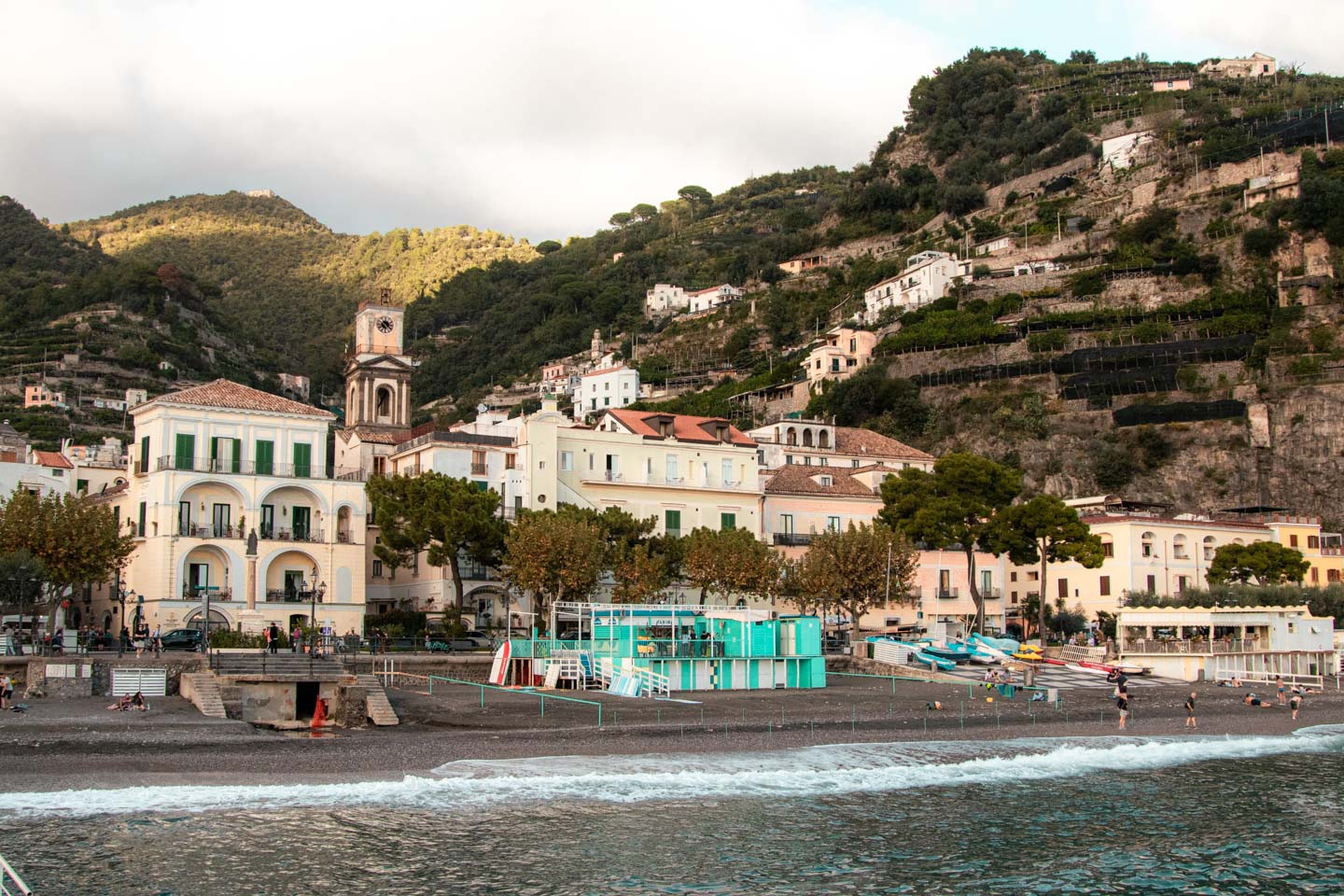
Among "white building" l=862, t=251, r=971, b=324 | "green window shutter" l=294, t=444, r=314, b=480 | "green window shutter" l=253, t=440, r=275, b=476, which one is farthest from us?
"white building" l=862, t=251, r=971, b=324

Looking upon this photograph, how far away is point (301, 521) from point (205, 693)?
18933mm

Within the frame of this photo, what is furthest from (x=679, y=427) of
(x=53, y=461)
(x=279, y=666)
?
(x=279, y=666)

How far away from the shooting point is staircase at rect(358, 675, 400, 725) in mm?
34438

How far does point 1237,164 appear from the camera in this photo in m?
114

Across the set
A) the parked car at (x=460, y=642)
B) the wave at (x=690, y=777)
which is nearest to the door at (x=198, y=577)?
the parked car at (x=460, y=642)

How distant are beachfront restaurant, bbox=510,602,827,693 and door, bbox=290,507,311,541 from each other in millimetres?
11737

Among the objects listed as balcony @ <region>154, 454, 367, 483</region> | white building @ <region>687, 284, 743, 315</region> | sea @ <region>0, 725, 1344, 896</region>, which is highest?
white building @ <region>687, 284, 743, 315</region>

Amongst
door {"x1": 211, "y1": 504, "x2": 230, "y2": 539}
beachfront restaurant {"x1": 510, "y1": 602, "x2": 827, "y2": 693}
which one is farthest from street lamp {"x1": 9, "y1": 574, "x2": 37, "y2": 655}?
beachfront restaurant {"x1": 510, "y1": 602, "x2": 827, "y2": 693}

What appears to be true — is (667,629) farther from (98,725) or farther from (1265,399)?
(1265,399)

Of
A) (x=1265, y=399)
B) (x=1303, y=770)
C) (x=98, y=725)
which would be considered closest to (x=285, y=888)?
(x=98, y=725)

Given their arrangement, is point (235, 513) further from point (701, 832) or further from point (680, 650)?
point (701, 832)

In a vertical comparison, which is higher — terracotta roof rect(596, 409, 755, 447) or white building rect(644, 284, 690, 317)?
white building rect(644, 284, 690, 317)

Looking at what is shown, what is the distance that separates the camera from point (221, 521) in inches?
1983

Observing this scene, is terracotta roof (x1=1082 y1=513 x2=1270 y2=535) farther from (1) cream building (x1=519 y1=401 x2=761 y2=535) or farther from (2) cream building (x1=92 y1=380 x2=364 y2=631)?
(2) cream building (x1=92 y1=380 x2=364 y2=631)
